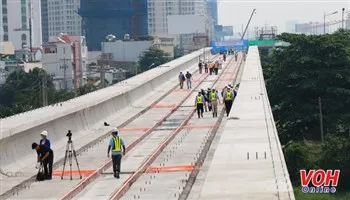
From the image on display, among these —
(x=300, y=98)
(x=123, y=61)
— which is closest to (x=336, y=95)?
(x=300, y=98)

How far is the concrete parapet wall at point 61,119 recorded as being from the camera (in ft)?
73.7

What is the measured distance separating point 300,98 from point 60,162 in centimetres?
2599

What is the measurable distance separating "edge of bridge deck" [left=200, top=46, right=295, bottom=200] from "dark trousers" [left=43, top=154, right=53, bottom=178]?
4040mm

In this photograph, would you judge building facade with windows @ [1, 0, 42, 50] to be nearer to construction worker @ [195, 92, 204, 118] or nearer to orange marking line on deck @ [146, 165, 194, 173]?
construction worker @ [195, 92, 204, 118]

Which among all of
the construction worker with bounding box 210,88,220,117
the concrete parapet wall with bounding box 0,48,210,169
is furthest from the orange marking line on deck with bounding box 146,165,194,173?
A: the construction worker with bounding box 210,88,220,117

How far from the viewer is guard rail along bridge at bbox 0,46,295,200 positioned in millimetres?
16078

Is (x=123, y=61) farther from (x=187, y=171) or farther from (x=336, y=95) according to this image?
(x=187, y=171)

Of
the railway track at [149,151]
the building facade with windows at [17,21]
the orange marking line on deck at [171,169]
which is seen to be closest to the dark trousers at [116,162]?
the railway track at [149,151]

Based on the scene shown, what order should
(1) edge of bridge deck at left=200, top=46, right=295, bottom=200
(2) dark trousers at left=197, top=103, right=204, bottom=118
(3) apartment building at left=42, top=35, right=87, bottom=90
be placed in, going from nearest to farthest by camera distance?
(1) edge of bridge deck at left=200, top=46, right=295, bottom=200, (2) dark trousers at left=197, top=103, right=204, bottom=118, (3) apartment building at left=42, top=35, right=87, bottom=90

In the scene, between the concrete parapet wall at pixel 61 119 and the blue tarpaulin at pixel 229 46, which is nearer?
the concrete parapet wall at pixel 61 119

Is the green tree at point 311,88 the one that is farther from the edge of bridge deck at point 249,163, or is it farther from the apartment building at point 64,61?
the apartment building at point 64,61

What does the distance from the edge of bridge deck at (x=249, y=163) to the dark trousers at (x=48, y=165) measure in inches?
159

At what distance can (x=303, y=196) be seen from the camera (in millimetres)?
30500

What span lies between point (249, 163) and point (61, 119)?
11817mm
